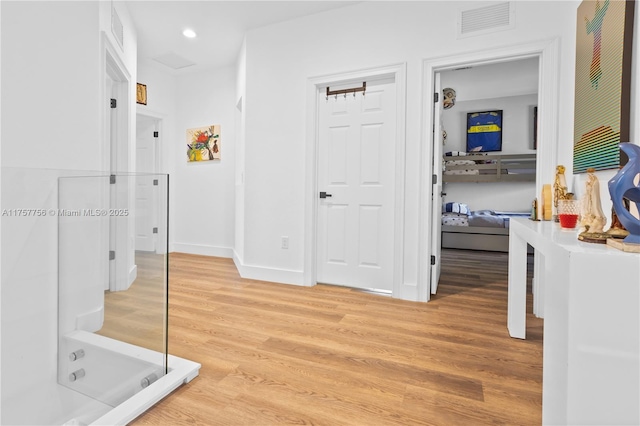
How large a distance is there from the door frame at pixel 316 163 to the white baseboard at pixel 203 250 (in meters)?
1.88

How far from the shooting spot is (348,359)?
1773 mm

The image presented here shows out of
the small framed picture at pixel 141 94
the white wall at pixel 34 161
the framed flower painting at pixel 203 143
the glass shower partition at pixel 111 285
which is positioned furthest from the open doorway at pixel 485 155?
the white wall at pixel 34 161

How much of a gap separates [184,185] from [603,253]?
5110 mm

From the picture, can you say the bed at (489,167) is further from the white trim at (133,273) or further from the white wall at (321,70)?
the white trim at (133,273)

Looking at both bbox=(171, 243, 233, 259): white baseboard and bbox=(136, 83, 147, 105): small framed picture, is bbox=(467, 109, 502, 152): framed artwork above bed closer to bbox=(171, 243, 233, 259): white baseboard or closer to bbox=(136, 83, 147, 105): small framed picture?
bbox=(171, 243, 233, 259): white baseboard

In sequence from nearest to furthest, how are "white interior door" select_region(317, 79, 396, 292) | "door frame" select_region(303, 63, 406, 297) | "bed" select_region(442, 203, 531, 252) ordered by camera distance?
"door frame" select_region(303, 63, 406, 297) < "white interior door" select_region(317, 79, 396, 292) < "bed" select_region(442, 203, 531, 252)

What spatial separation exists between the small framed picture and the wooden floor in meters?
2.96

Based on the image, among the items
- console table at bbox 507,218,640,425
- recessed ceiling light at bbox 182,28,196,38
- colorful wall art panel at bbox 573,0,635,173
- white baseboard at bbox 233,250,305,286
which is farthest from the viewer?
recessed ceiling light at bbox 182,28,196,38

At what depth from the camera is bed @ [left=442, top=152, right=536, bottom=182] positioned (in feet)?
19.2

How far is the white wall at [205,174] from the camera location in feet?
15.6

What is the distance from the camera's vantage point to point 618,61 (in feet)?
4.91

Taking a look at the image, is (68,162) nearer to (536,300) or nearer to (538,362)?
(538,362)

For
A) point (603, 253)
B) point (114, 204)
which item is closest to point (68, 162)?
point (114, 204)

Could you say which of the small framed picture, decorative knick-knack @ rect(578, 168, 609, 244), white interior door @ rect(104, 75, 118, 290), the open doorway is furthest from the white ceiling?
the open doorway
